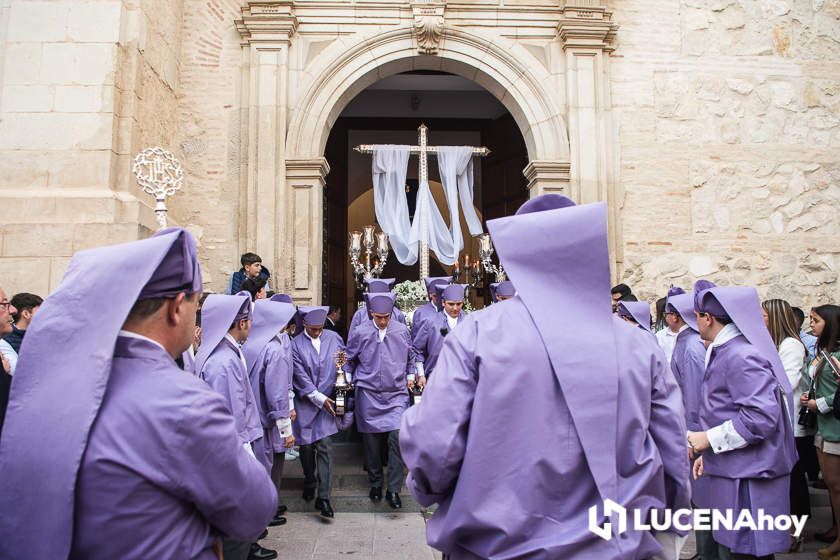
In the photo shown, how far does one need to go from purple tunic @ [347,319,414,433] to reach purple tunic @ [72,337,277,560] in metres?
4.62

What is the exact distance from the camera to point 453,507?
6.33 ft

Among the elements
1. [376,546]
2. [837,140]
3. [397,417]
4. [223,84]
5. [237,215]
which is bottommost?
[376,546]

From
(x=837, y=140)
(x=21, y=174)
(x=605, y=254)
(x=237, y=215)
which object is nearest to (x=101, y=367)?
(x=605, y=254)

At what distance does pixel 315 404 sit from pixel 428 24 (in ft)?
19.1

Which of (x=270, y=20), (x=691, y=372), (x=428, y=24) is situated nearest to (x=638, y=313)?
(x=691, y=372)

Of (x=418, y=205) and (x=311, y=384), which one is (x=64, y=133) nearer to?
(x=311, y=384)

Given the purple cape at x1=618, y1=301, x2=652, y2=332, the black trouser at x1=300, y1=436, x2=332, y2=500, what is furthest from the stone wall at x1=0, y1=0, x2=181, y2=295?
the purple cape at x1=618, y1=301, x2=652, y2=332

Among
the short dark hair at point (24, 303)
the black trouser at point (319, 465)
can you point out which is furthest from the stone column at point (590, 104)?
the short dark hair at point (24, 303)

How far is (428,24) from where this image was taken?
346 inches

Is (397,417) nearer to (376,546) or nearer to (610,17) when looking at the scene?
(376,546)

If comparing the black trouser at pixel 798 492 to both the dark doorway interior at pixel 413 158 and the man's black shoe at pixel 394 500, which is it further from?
the dark doorway interior at pixel 413 158

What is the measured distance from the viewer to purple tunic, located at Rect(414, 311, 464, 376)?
7164mm

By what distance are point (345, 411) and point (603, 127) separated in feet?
18.3

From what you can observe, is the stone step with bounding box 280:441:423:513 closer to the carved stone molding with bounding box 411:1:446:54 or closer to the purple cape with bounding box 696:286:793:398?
the purple cape with bounding box 696:286:793:398
